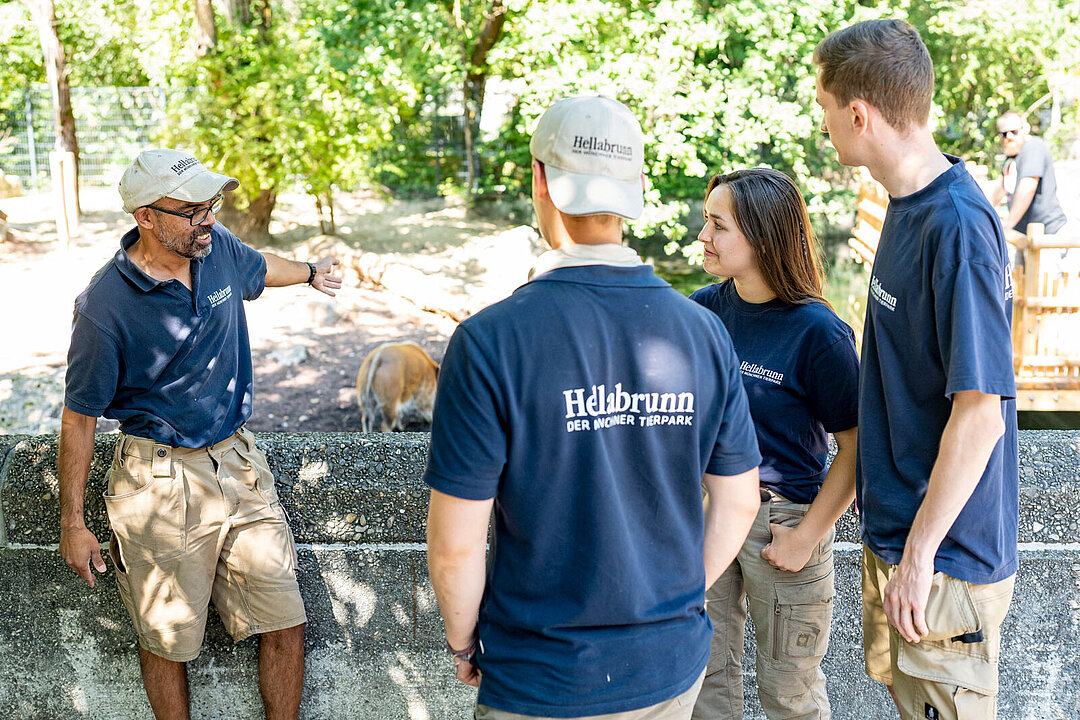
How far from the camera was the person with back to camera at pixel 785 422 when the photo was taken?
2533 millimetres

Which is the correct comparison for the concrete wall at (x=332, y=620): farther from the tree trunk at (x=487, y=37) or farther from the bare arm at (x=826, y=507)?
the tree trunk at (x=487, y=37)

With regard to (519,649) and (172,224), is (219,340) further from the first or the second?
(519,649)

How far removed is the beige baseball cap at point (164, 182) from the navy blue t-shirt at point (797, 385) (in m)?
1.63

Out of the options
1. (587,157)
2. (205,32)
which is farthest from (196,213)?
(205,32)

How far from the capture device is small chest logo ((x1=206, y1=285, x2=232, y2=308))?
3.04m

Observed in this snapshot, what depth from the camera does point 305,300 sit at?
9.88m

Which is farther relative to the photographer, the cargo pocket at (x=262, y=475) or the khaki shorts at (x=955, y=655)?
the cargo pocket at (x=262, y=475)

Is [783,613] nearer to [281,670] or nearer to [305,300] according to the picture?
[281,670]

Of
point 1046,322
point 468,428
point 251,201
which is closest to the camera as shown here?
point 468,428

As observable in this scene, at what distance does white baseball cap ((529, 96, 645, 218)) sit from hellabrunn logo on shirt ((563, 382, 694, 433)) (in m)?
0.33

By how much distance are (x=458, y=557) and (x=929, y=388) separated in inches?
42.5

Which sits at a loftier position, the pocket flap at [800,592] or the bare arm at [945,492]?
the bare arm at [945,492]

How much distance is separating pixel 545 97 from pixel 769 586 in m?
9.14

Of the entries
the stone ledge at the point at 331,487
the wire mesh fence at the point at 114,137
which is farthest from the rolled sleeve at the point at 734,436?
the wire mesh fence at the point at 114,137
